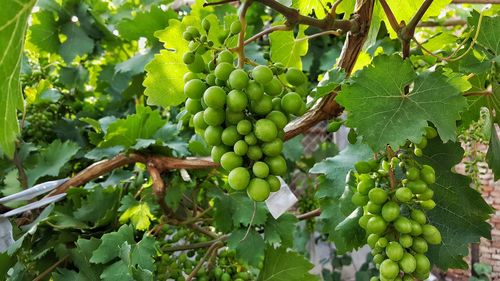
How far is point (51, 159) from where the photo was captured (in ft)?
4.10

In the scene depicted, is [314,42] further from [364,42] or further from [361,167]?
[361,167]

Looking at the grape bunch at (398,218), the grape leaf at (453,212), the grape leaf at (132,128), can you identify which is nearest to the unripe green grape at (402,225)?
the grape bunch at (398,218)

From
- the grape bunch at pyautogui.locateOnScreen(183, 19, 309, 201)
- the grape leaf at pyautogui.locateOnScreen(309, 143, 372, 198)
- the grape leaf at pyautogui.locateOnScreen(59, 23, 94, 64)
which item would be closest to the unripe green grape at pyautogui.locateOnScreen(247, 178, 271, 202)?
the grape bunch at pyautogui.locateOnScreen(183, 19, 309, 201)

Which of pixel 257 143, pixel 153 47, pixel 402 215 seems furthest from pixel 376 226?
pixel 153 47

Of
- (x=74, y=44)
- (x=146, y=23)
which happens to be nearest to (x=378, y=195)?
(x=146, y=23)

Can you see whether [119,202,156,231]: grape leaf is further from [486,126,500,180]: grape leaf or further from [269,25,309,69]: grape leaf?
[486,126,500,180]: grape leaf

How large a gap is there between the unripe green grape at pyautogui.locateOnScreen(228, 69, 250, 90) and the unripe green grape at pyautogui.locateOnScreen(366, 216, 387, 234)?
240 mm

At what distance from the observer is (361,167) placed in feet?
2.13

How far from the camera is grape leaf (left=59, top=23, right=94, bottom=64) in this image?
152 centimetres

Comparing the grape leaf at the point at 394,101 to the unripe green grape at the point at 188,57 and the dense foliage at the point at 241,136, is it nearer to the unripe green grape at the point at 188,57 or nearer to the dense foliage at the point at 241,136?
the dense foliage at the point at 241,136

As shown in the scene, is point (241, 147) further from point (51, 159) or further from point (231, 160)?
point (51, 159)

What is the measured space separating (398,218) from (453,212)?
0.16m

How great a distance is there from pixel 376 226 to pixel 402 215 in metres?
0.07

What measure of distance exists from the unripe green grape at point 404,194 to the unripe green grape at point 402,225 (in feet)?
0.08
